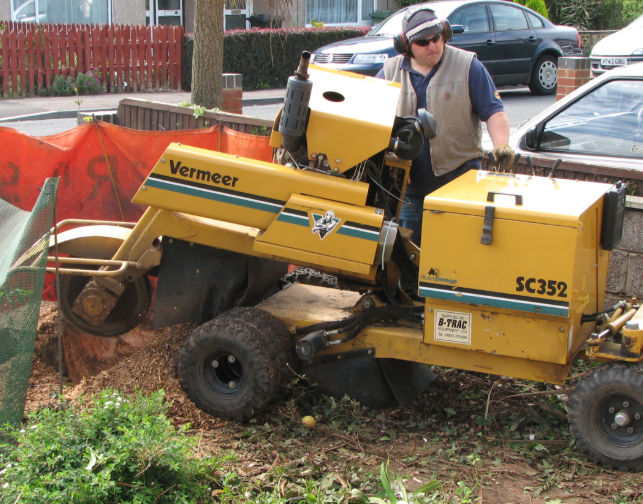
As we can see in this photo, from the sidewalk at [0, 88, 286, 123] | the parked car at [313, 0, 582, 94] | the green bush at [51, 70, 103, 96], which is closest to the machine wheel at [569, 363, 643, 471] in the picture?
the parked car at [313, 0, 582, 94]

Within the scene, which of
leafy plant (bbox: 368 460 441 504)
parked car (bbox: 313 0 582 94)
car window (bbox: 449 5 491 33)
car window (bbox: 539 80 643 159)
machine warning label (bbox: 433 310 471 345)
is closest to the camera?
leafy plant (bbox: 368 460 441 504)

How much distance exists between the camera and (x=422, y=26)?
436 cm

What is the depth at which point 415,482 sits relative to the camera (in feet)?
11.5

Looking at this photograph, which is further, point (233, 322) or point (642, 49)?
point (642, 49)

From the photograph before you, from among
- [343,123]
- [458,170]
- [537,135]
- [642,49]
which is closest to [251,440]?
[343,123]

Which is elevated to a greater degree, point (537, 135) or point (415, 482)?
point (537, 135)

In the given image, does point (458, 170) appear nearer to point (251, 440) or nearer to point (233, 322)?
point (233, 322)

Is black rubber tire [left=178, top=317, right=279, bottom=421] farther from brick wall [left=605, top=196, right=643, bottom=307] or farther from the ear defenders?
brick wall [left=605, top=196, right=643, bottom=307]

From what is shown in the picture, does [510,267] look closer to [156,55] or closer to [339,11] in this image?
[156,55]

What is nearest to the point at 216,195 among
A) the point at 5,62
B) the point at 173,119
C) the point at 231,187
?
the point at 231,187

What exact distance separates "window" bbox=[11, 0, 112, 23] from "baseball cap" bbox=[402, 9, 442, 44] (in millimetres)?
16388

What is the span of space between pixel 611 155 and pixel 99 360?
4022mm

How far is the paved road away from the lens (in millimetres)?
12059

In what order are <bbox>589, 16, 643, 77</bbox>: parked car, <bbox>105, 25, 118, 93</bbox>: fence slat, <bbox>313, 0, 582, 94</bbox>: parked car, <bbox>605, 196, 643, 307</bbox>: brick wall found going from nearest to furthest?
1. <bbox>605, 196, 643, 307</bbox>: brick wall
2. <bbox>589, 16, 643, 77</bbox>: parked car
3. <bbox>313, 0, 582, 94</bbox>: parked car
4. <bbox>105, 25, 118, 93</bbox>: fence slat
